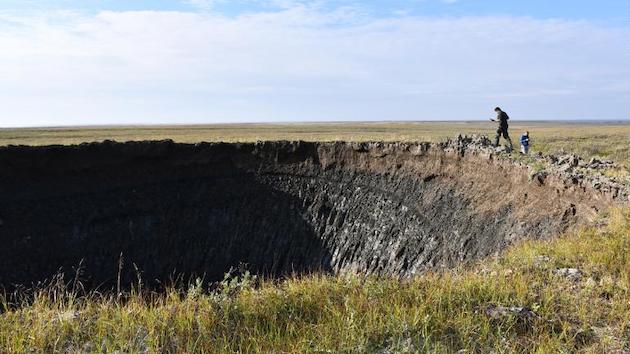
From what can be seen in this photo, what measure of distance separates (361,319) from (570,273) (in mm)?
4168

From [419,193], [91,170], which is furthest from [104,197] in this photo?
[419,193]

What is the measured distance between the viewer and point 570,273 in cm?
771

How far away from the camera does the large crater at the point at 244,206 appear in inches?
848

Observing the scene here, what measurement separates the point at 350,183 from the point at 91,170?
1614 centimetres

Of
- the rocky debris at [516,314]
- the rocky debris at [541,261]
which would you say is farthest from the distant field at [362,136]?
the rocky debris at [516,314]

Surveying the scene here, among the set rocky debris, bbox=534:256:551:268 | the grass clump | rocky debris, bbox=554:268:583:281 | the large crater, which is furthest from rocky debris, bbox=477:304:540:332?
the large crater

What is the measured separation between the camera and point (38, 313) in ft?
20.3

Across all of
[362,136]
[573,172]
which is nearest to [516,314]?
[573,172]

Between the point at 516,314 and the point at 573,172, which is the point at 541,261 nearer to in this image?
the point at 516,314

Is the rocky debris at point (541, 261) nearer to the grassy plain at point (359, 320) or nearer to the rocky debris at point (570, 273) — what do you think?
the rocky debris at point (570, 273)

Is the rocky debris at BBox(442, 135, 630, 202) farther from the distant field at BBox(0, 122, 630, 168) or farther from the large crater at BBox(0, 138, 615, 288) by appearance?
the distant field at BBox(0, 122, 630, 168)

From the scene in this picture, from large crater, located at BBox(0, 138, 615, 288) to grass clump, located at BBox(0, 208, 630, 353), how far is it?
1151 centimetres

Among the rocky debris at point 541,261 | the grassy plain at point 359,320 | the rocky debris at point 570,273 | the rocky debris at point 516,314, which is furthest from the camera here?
the rocky debris at point 541,261

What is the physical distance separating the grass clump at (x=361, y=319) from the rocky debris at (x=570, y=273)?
5 centimetres
